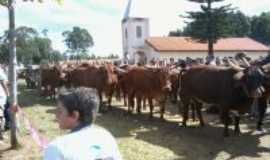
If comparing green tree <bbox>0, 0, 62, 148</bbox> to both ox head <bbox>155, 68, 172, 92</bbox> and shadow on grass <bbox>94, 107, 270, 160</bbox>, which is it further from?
ox head <bbox>155, 68, 172, 92</bbox>

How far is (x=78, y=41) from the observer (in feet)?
394

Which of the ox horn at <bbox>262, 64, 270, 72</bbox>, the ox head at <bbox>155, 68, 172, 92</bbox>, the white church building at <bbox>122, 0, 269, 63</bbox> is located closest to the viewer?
the ox horn at <bbox>262, 64, 270, 72</bbox>

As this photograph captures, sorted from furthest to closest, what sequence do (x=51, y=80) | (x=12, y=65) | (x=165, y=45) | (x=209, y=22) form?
(x=165, y=45), (x=209, y=22), (x=51, y=80), (x=12, y=65)

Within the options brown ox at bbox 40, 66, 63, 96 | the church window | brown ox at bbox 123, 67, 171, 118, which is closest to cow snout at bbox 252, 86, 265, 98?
brown ox at bbox 123, 67, 171, 118

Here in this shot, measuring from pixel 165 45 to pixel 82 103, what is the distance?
264 feet

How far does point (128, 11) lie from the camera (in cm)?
9281

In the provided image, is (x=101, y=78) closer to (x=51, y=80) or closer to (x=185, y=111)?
(x=185, y=111)

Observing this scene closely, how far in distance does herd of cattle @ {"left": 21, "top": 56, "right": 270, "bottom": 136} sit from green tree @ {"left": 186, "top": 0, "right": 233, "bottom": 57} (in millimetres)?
42436

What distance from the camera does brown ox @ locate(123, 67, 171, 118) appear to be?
16031 mm

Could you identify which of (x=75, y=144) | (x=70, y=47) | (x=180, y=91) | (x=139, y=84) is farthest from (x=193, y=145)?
(x=70, y=47)

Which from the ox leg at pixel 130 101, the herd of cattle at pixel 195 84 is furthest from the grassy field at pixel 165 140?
the ox leg at pixel 130 101

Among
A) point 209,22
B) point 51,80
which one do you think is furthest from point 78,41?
point 51,80

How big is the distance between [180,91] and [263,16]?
95.2m

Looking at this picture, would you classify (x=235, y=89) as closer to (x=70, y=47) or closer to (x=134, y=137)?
(x=134, y=137)
